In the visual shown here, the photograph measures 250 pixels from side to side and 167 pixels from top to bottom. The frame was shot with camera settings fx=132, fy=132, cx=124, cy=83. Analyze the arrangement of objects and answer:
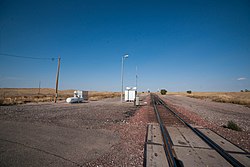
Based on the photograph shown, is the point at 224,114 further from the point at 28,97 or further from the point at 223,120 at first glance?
the point at 28,97

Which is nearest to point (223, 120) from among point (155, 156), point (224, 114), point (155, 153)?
point (224, 114)

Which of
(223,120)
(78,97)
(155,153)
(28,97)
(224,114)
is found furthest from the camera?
(28,97)

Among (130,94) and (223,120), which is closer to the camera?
(223,120)

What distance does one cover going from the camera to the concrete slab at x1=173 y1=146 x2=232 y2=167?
12.0 ft

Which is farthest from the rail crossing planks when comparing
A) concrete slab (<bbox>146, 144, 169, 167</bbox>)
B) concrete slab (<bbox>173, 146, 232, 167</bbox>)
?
concrete slab (<bbox>173, 146, 232, 167</bbox>)

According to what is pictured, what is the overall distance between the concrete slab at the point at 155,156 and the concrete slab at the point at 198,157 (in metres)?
0.49

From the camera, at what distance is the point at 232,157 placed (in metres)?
4.02

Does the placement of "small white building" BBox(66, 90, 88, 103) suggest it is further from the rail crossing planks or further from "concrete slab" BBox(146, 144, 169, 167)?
"concrete slab" BBox(146, 144, 169, 167)

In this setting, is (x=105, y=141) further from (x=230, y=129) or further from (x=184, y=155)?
(x=230, y=129)

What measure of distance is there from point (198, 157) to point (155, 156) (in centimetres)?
132

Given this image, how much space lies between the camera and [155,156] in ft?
12.8

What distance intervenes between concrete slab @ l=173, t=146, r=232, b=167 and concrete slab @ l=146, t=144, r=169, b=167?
492 mm

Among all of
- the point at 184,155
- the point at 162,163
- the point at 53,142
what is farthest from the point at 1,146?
the point at 184,155

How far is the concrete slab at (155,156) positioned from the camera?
3.48m
